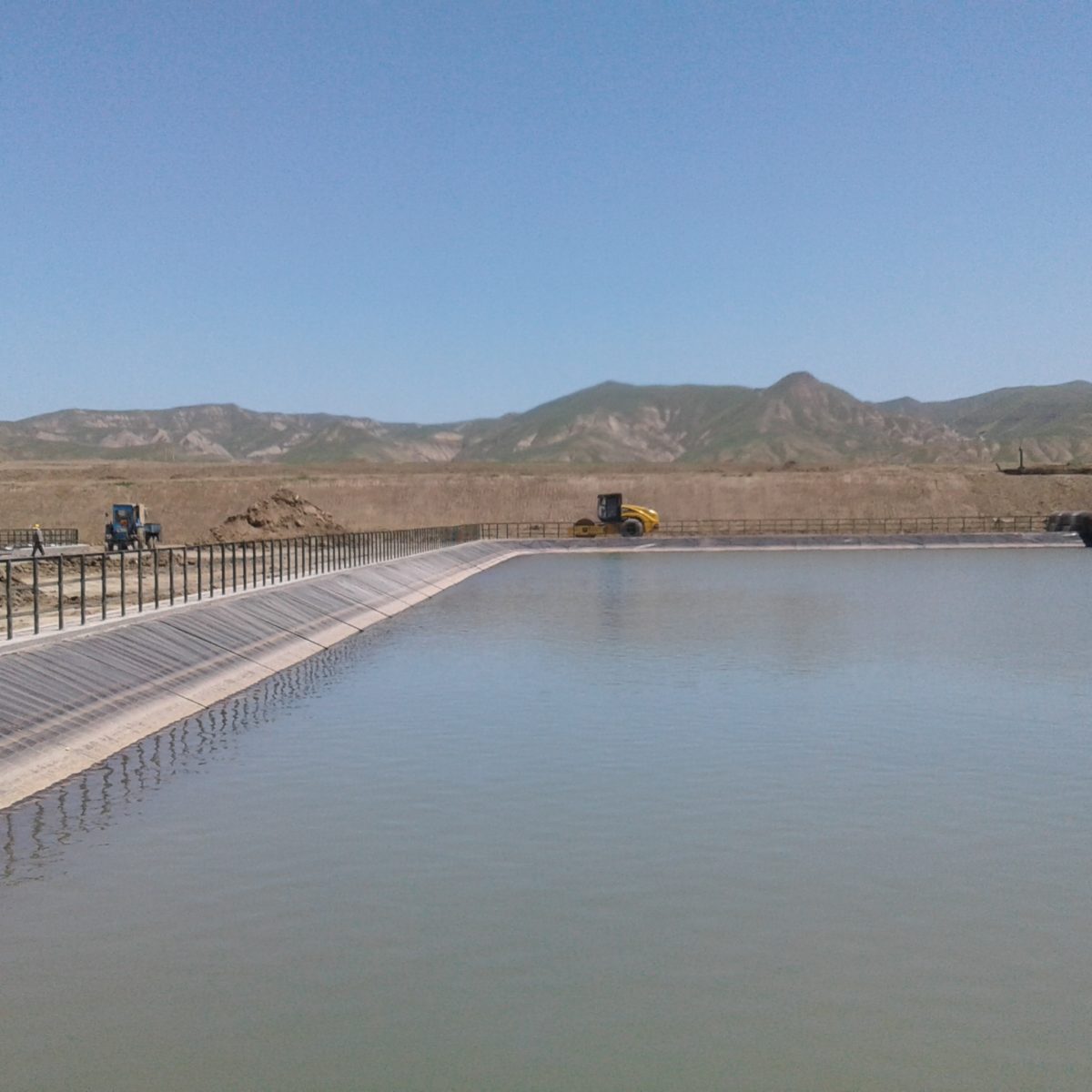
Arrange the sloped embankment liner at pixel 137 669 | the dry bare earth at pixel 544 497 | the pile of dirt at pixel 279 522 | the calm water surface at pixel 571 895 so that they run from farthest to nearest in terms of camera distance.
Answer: the dry bare earth at pixel 544 497
the pile of dirt at pixel 279 522
the sloped embankment liner at pixel 137 669
the calm water surface at pixel 571 895

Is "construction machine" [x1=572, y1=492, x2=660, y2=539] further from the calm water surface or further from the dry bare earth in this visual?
the calm water surface

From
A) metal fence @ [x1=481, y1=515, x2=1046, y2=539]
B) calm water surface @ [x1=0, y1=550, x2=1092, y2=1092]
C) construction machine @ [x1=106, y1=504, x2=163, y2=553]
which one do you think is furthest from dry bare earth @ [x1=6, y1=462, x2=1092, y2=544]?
calm water surface @ [x1=0, y1=550, x2=1092, y2=1092]

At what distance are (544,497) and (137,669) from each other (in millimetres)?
116807

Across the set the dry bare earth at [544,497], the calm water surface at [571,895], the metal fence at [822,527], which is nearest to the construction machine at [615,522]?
the metal fence at [822,527]

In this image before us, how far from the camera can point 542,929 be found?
41.6 ft

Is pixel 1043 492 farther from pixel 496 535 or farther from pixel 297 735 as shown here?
pixel 297 735

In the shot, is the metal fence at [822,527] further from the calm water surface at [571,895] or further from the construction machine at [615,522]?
the calm water surface at [571,895]

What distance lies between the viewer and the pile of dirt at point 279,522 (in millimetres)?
103938

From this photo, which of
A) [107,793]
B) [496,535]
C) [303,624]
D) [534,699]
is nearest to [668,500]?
[496,535]

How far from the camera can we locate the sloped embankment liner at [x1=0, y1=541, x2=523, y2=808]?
20.8 m

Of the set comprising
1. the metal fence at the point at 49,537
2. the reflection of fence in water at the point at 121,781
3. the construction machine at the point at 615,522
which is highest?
the construction machine at the point at 615,522

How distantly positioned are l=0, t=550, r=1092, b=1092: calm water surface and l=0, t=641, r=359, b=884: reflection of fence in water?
0.09 metres

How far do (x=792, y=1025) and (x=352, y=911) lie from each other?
15.3ft

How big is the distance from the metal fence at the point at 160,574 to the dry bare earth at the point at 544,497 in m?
55.7
